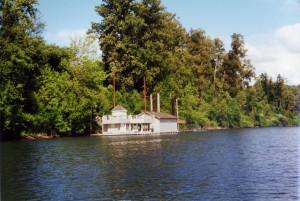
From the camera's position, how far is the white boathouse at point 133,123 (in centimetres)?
7612

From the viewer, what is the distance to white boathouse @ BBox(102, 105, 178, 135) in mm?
76119

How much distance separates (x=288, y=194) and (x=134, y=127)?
62748 mm

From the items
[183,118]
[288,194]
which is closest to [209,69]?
[183,118]

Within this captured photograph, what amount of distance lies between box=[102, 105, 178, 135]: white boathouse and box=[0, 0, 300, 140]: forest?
371 centimetres

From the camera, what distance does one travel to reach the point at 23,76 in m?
57.3

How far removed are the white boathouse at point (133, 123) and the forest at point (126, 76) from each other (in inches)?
146

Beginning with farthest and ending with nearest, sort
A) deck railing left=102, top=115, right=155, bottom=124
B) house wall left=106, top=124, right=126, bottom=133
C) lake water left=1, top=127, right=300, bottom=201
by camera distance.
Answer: house wall left=106, top=124, right=126, bottom=133 < deck railing left=102, top=115, right=155, bottom=124 < lake water left=1, top=127, right=300, bottom=201

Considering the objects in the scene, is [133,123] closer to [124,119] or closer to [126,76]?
[124,119]

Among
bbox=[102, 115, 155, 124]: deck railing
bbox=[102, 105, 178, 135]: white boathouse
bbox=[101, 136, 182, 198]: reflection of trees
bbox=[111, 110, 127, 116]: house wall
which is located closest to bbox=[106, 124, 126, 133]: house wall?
bbox=[102, 105, 178, 135]: white boathouse

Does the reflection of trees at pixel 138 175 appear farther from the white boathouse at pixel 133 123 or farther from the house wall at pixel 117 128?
the house wall at pixel 117 128

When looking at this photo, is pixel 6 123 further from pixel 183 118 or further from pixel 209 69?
pixel 209 69

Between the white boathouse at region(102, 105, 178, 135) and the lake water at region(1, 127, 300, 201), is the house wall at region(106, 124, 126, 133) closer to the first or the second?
the white boathouse at region(102, 105, 178, 135)

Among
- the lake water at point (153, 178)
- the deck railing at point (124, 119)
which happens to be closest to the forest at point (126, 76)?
the deck railing at point (124, 119)

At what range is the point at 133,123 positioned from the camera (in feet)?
257
